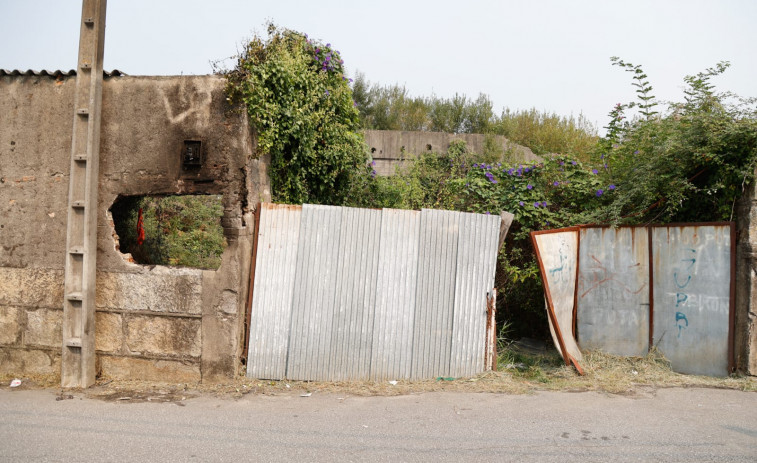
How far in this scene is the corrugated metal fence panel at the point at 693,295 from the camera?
6156 mm

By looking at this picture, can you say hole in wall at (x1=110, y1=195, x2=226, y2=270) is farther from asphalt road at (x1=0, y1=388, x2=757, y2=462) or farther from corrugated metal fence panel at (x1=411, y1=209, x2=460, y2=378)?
corrugated metal fence panel at (x1=411, y1=209, x2=460, y2=378)

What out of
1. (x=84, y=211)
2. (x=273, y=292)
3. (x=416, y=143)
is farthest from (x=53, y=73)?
(x=416, y=143)

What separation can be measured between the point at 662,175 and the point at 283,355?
5.00 meters

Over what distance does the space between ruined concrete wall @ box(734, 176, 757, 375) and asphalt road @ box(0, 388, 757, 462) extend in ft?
1.84

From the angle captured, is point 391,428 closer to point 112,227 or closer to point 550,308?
point 550,308

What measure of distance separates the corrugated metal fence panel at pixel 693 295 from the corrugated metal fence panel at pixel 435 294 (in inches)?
99.4

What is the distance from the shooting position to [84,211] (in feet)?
19.3

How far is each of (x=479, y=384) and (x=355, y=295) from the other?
1675mm

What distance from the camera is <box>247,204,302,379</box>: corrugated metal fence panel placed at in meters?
6.00

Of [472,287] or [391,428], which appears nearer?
[391,428]

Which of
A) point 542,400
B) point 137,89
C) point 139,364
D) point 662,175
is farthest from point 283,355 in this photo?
point 662,175

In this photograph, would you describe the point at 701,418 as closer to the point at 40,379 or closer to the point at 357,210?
the point at 357,210

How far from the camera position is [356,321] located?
238 inches

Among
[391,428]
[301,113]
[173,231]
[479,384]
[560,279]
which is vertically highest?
[301,113]
